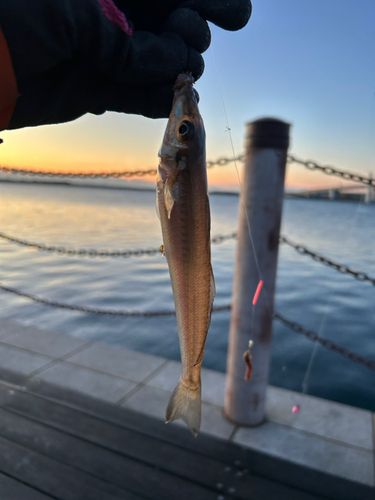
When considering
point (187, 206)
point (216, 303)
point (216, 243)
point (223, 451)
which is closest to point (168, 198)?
point (187, 206)

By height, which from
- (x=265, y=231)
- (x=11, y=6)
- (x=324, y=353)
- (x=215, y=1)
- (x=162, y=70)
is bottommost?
Result: (x=324, y=353)

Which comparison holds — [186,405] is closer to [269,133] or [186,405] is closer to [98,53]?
[98,53]

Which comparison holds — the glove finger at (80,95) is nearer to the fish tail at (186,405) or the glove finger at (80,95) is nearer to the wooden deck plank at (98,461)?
the fish tail at (186,405)

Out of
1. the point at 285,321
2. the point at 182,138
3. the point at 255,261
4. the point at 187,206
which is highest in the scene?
the point at 182,138

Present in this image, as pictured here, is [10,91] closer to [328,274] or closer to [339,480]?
[339,480]

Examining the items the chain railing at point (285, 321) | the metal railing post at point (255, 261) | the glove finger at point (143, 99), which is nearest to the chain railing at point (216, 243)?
the metal railing post at point (255, 261)

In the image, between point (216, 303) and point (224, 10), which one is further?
point (216, 303)

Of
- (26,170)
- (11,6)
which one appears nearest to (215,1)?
(11,6)
